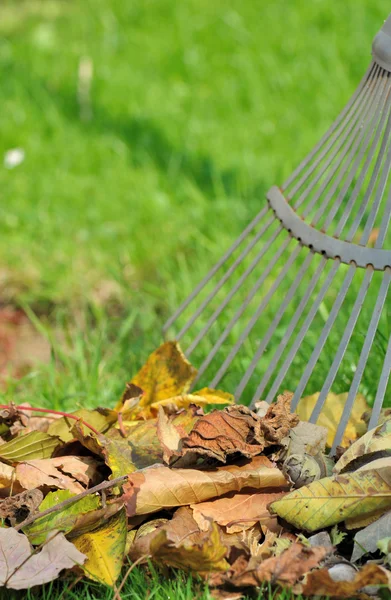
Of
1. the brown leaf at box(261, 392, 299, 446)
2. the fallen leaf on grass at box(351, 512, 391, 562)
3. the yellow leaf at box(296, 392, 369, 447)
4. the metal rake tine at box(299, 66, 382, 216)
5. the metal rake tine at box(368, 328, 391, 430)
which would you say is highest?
the metal rake tine at box(299, 66, 382, 216)

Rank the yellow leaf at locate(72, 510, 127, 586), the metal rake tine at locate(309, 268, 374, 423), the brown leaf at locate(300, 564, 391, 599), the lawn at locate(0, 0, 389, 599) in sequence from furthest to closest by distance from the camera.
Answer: the lawn at locate(0, 0, 389, 599) < the metal rake tine at locate(309, 268, 374, 423) < the yellow leaf at locate(72, 510, 127, 586) < the brown leaf at locate(300, 564, 391, 599)

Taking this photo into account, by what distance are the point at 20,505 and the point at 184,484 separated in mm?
348

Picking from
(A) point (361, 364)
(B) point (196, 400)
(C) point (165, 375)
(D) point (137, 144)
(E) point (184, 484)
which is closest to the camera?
(E) point (184, 484)

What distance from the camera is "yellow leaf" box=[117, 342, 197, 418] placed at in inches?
87.2

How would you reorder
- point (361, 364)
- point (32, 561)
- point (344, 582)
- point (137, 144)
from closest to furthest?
point (344, 582) < point (32, 561) < point (361, 364) < point (137, 144)

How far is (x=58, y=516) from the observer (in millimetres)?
1763

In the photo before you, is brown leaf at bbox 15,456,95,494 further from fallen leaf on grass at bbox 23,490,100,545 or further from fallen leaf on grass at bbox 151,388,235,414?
fallen leaf on grass at bbox 151,388,235,414

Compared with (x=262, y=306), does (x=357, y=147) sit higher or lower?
higher

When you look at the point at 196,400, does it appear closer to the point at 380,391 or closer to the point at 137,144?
the point at 380,391

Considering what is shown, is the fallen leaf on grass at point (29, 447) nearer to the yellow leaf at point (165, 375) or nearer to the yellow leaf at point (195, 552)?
the yellow leaf at point (165, 375)

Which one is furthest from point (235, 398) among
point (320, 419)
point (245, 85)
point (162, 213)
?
point (245, 85)

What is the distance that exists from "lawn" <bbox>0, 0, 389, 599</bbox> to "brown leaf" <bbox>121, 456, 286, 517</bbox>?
73cm

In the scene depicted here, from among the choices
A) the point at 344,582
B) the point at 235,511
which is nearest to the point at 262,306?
the point at 235,511

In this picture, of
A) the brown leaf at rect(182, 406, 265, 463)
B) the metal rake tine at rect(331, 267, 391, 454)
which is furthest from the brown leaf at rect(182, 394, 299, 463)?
the metal rake tine at rect(331, 267, 391, 454)
